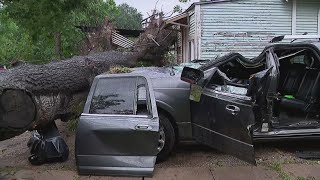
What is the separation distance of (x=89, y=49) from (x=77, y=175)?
38.2ft

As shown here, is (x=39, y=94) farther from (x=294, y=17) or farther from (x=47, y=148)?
(x=294, y=17)

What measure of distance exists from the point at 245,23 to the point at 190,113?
9.45 m

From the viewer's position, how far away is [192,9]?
15.1 m

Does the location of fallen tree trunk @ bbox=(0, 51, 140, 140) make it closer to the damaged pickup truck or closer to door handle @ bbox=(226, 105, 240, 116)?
the damaged pickup truck

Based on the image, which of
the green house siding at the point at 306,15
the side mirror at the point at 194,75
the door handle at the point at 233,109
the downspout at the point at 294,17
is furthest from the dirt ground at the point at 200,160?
the green house siding at the point at 306,15

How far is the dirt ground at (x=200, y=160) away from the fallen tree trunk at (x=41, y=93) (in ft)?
2.22

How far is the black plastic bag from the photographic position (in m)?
5.93

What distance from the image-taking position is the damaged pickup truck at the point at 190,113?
5.19 m

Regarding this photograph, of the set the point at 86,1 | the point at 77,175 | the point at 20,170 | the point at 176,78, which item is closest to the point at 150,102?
the point at 176,78

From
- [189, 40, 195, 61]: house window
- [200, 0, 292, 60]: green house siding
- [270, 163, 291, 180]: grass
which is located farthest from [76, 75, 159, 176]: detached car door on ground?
[189, 40, 195, 61]: house window

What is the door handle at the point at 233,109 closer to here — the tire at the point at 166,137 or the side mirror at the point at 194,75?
the side mirror at the point at 194,75

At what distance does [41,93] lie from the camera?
221 inches

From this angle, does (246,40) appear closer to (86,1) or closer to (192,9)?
(192,9)

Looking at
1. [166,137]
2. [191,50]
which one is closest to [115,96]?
[166,137]
